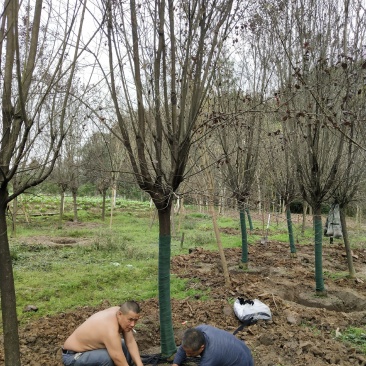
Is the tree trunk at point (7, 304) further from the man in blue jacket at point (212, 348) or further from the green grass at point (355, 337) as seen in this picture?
the green grass at point (355, 337)

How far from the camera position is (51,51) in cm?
384

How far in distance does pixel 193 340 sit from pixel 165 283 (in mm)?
968

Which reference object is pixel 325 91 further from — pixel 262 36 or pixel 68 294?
pixel 68 294

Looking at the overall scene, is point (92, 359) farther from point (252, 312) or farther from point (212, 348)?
point (252, 312)

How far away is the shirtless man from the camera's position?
146 inches

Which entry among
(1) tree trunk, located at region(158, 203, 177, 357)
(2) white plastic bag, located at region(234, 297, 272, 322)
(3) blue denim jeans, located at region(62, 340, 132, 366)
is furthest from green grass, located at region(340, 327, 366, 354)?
(3) blue denim jeans, located at region(62, 340, 132, 366)

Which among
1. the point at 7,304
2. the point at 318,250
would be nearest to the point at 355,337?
the point at 318,250

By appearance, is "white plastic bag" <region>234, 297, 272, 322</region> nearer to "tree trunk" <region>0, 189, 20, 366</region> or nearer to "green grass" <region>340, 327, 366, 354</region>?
"green grass" <region>340, 327, 366, 354</region>

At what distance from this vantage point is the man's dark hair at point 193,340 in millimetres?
3594

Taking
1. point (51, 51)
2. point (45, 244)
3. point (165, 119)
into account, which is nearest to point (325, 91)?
point (165, 119)

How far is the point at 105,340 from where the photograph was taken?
12.3 feet

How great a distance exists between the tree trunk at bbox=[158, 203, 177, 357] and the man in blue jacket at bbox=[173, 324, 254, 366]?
668 millimetres

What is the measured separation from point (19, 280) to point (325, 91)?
7173mm

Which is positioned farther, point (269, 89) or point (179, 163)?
point (269, 89)
